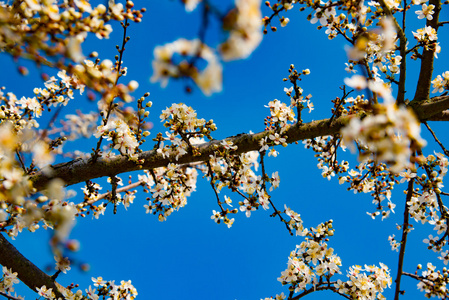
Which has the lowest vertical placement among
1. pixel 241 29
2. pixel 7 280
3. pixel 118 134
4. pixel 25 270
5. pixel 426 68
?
pixel 241 29

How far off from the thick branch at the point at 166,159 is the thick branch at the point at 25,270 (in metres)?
0.98

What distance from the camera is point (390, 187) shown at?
4.56m

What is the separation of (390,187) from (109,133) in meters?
4.20

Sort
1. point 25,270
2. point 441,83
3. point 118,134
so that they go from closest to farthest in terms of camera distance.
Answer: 1. point 118,134
2. point 25,270
3. point 441,83

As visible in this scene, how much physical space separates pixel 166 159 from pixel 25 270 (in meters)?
2.31

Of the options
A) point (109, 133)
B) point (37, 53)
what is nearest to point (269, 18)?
point (37, 53)

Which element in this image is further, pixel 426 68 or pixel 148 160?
pixel 426 68

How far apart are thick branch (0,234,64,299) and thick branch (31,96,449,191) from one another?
3.21ft

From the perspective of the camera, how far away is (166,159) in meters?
3.73

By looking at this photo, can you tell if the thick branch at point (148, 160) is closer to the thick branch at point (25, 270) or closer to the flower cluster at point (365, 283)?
the thick branch at point (25, 270)

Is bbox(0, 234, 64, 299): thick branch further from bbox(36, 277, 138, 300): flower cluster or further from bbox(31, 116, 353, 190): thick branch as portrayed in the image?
bbox(31, 116, 353, 190): thick branch

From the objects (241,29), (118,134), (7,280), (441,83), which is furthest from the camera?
(441,83)

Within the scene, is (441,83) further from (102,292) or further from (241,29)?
(102,292)

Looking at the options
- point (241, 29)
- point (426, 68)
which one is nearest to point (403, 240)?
point (426, 68)
